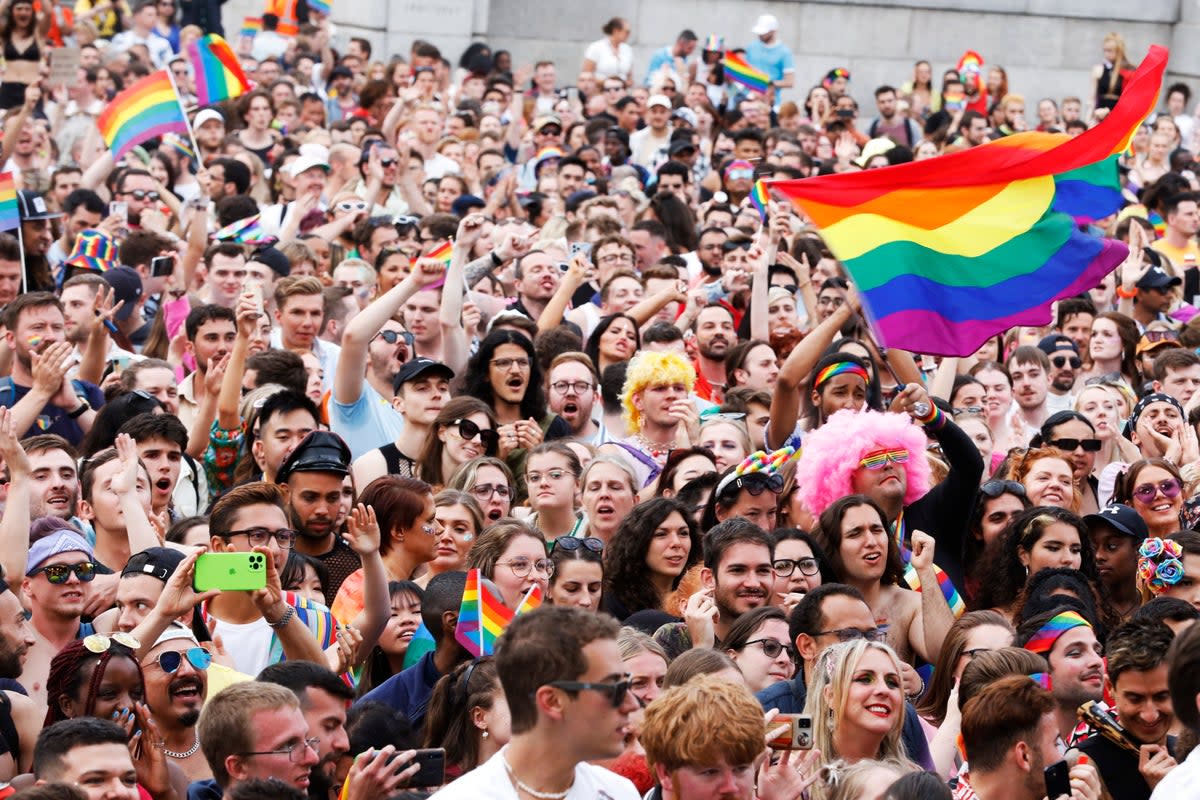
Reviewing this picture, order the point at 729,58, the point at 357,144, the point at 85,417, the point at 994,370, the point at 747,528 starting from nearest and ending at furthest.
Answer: the point at 747,528, the point at 85,417, the point at 994,370, the point at 357,144, the point at 729,58

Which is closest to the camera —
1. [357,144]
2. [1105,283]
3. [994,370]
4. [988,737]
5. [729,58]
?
[988,737]

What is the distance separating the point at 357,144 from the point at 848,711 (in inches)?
459

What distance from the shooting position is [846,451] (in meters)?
8.16

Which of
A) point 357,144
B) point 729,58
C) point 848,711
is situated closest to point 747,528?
point 848,711

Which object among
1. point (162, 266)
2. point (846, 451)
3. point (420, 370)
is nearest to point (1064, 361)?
point (846, 451)

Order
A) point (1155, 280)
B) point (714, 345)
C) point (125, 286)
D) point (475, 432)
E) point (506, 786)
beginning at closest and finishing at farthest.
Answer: point (506, 786) < point (475, 432) < point (714, 345) < point (125, 286) < point (1155, 280)

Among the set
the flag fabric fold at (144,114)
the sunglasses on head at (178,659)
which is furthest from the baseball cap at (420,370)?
the flag fabric fold at (144,114)

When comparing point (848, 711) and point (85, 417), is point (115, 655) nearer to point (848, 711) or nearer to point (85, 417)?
point (848, 711)

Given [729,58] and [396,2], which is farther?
[396,2]

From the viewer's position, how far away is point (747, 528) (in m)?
7.14

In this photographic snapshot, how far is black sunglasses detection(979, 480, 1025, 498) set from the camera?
8.40m

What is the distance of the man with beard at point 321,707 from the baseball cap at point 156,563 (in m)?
0.88

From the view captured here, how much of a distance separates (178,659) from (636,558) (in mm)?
2058

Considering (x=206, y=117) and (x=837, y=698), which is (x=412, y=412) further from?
(x=206, y=117)
